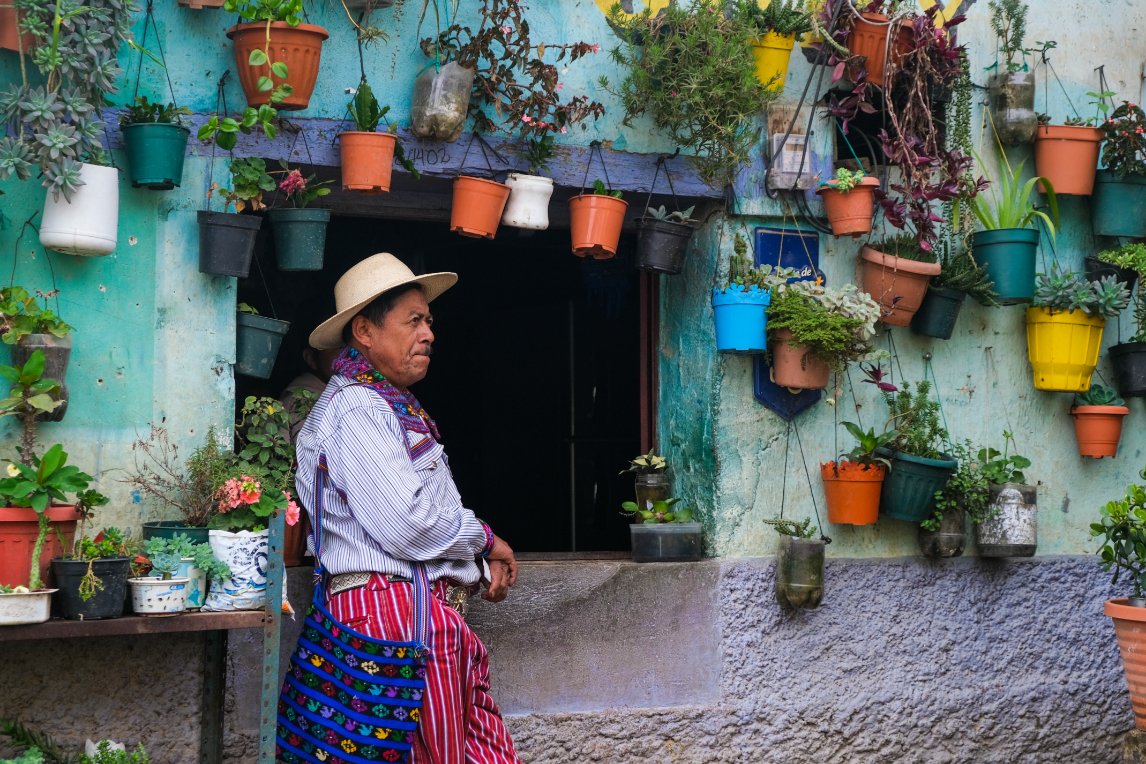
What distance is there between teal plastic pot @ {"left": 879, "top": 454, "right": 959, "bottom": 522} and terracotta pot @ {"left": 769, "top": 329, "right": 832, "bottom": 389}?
0.44m

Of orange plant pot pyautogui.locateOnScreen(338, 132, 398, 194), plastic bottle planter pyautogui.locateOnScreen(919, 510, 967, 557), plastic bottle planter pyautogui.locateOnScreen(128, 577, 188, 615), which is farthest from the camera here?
plastic bottle planter pyautogui.locateOnScreen(919, 510, 967, 557)

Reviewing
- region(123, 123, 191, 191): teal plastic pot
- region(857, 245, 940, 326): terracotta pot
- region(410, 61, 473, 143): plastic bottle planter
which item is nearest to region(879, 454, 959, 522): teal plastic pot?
region(857, 245, 940, 326): terracotta pot

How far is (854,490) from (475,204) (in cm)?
182

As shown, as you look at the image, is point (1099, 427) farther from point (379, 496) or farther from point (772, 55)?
point (379, 496)

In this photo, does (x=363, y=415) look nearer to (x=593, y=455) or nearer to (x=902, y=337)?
(x=902, y=337)

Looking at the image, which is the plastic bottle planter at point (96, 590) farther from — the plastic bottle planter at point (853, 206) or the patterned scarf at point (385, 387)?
the plastic bottle planter at point (853, 206)

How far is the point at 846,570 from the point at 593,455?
2.93m

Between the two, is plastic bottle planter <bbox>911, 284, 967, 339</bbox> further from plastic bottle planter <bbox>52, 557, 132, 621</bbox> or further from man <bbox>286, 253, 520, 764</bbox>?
plastic bottle planter <bbox>52, 557, 132, 621</bbox>

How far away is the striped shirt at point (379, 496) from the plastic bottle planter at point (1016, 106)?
287 cm

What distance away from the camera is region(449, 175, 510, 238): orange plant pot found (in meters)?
4.81

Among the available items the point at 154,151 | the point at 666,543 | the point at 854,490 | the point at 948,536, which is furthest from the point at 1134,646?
the point at 154,151

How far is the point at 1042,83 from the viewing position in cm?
580

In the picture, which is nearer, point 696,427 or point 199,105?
point 199,105

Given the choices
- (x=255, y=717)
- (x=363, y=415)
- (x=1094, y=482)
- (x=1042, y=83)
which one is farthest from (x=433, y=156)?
(x=1094, y=482)
